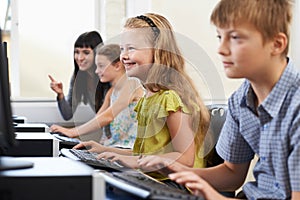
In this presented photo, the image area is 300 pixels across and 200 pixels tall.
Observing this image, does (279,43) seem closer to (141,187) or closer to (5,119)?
(141,187)

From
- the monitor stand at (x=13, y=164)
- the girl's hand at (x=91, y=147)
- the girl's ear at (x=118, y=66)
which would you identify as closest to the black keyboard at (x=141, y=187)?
the monitor stand at (x=13, y=164)

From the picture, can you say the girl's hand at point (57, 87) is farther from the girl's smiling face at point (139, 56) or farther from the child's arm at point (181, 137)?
the child's arm at point (181, 137)

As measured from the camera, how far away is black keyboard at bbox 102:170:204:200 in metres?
1.08

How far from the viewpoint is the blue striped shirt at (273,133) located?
138 centimetres

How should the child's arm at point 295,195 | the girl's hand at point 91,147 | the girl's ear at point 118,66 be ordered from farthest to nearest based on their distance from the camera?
the girl's ear at point 118,66, the girl's hand at point 91,147, the child's arm at point 295,195

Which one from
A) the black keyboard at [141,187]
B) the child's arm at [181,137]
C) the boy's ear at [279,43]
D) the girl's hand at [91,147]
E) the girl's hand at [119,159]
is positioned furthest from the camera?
the girl's hand at [91,147]

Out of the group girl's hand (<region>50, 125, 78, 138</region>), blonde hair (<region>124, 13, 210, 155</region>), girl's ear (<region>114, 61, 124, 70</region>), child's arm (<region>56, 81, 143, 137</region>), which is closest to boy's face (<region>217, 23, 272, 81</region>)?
blonde hair (<region>124, 13, 210, 155</region>)

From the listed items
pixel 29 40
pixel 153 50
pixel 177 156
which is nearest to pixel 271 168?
pixel 177 156

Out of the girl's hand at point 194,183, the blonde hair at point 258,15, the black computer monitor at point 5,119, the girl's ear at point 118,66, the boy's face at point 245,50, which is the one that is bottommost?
the girl's hand at point 194,183

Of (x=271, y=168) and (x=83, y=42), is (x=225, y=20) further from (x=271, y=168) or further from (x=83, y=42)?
(x=83, y=42)

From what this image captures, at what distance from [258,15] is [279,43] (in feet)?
0.28

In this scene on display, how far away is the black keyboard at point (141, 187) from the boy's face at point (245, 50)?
1.13 feet

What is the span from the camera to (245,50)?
143cm

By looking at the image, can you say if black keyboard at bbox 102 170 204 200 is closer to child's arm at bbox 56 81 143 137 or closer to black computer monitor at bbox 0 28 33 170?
black computer monitor at bbox 0 28 33 170
